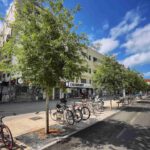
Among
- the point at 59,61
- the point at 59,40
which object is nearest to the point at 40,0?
the point at 59,40

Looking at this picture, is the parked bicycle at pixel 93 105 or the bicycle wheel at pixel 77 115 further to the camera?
the parked bicycle at pixel 93 105

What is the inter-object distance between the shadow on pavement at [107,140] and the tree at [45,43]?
7.31 ft

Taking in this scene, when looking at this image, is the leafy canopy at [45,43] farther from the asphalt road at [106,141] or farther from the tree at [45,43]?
the asphalt road at [106,141]

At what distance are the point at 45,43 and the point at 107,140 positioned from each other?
4448 millimetres

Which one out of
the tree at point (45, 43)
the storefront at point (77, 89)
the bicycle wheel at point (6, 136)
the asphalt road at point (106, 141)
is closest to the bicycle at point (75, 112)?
the asphalt road at point (106, 141)

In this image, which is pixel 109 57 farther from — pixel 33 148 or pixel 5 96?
pixel 5 96

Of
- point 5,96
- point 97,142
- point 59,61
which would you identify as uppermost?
point 59,61

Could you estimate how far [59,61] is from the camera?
6535 mm

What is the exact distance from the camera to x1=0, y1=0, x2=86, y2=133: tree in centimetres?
618

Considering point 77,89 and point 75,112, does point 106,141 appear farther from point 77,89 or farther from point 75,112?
point 77,89

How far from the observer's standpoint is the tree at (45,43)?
6180 millimetres

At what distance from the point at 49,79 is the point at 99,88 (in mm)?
10805

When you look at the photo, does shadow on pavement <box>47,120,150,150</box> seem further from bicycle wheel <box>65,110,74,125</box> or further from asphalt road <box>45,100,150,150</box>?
bicycle wheel <box>65,110,74,125</box>

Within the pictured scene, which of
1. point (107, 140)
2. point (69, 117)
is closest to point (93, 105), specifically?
point (69, 117)
